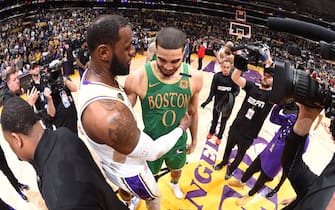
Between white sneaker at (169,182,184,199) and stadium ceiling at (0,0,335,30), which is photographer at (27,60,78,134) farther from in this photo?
stadium ceiling at (0,0,335,30)

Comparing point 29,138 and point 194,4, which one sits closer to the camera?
point 29,138

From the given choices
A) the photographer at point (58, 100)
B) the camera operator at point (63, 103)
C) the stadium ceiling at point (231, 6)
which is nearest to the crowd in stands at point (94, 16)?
the stadium ceiling at point (231, 6)

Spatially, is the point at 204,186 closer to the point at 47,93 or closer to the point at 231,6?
the point at 47,93

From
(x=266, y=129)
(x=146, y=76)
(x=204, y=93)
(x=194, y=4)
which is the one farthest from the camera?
(x=194, y=4)

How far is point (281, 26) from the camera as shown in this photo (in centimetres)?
139

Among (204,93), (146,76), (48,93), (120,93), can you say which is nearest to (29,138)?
(120,93)

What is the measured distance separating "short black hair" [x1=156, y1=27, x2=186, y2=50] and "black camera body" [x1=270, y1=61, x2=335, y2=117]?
1.18 meters

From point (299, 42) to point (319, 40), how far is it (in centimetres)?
1196

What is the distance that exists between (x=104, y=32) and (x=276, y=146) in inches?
84.6

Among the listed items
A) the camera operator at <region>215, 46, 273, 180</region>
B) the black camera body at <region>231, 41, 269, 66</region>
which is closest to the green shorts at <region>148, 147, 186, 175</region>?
the camera operator at <region>215, 46, 273, 180</region>

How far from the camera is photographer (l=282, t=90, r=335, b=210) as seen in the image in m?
1.19

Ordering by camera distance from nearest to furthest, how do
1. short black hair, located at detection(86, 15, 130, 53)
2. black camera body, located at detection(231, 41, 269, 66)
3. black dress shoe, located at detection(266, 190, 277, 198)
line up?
short black hair, located at detection(86, 15, 130, 53) → black camera body, located at detection(231, 41, 269, 66) → black dress shoe, located at detection(266, 190, 277, 198)

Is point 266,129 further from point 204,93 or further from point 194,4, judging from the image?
point 194,4

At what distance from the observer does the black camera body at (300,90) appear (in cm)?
130
